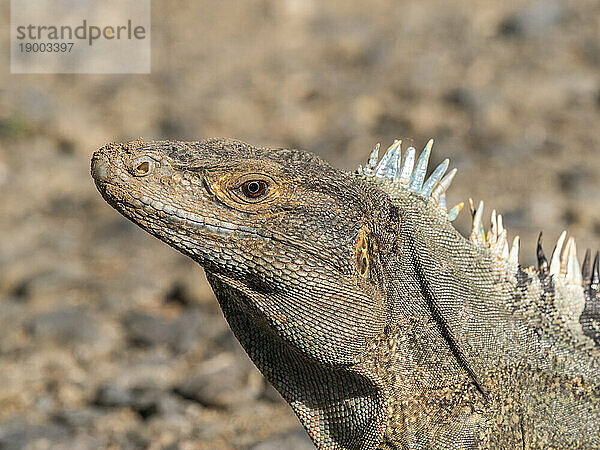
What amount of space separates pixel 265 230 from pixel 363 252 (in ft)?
1.34

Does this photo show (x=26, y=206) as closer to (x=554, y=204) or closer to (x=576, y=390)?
(x=554, y=204)

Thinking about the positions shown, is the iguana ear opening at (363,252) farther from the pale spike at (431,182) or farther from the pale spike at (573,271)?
the pale spike at (573,271)

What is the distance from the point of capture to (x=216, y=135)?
11469 millimetres

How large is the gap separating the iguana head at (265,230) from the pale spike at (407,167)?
467 mm

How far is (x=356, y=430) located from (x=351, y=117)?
811cm

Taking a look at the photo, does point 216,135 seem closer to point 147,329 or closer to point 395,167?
Answer: point 147,329

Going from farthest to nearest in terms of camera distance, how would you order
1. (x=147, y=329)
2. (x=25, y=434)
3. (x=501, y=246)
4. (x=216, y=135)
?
1. (x=216, y=135)
2. (x=147, y=329)
3. (x=25, y=434)
4. (x=501, y=246)

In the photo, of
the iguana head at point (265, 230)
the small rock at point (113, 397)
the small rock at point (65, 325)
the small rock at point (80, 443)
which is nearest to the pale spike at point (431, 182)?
the iguana head at point (265, 230)

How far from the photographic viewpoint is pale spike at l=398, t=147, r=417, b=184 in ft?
12.1

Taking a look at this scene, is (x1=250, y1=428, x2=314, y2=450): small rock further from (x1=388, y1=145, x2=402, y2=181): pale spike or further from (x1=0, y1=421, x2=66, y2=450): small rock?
(x1=388, y1=145, x2=402, y2=181): pale spike

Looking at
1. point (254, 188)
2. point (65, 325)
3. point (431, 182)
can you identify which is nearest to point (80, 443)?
point (65, 325)

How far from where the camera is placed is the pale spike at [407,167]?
369 centimetres

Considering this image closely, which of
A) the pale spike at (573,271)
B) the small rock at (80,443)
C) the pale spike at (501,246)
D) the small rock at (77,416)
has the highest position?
the pale spike at (501,246)

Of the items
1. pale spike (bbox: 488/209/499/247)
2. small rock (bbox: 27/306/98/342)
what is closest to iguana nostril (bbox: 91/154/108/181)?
pale spike (bbox: 488/209/499/247)
